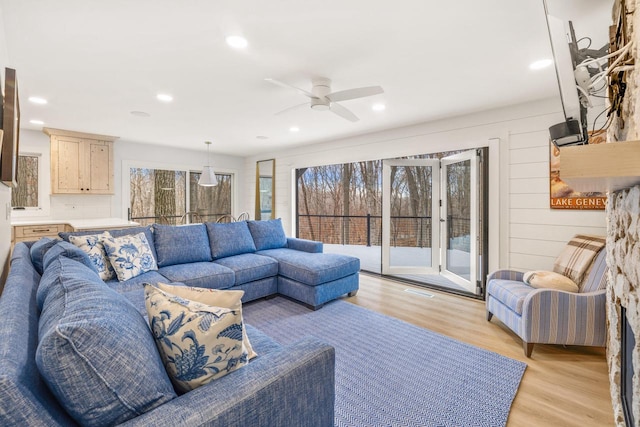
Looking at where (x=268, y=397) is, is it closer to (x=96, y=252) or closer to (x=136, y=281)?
(x=136, y=281)

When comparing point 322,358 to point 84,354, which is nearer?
point 84,354

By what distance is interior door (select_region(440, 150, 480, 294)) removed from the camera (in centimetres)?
384

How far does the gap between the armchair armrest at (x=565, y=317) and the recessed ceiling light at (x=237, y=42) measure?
2967 mm

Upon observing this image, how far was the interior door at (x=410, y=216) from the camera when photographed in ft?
15.6

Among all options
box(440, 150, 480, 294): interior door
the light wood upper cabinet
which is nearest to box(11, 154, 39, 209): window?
the light wood upper cabinet

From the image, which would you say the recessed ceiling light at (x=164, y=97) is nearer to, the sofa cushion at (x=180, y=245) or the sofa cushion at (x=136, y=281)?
the sofa cushion at (x=180, y=245)

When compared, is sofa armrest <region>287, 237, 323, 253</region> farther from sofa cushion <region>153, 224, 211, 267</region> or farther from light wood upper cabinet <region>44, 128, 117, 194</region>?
light wood upper cabinet <region>44, 128, 117, 194</region>

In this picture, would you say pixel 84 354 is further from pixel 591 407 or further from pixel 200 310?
pixel 591 407

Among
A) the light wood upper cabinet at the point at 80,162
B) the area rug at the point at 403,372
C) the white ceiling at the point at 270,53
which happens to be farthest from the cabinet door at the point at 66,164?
the area rug at the point at 403,372

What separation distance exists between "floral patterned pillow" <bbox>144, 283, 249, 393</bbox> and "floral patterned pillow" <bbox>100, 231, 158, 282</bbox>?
6.94ft

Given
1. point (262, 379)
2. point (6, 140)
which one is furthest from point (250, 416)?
point (6, 140)

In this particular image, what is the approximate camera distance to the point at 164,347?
39.9 inches

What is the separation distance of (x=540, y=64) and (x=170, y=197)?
661cm

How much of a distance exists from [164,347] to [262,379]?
1.15ft
